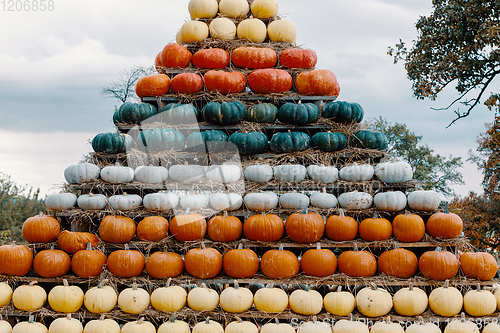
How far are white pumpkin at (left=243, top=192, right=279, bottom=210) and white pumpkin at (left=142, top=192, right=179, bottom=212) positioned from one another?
0.88 m

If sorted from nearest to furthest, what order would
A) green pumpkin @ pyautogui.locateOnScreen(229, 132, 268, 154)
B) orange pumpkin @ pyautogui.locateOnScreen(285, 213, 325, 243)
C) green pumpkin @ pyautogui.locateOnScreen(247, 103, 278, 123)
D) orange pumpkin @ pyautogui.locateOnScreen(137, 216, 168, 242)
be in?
orange pumpkin @ pyautogui.locateOnScreen(285, 213, 325, 243) → orange pumpkin @ pyautogui.locateOnScreen(137, 216, 168, 242) → green pumpkin @ pyautogui.locateOnScreen(229, 132, 268, 154) → green pumpkin @ pyautogui.locateOnScreen(247, 103, 278, 123)

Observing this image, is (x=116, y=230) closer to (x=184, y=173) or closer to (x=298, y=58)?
(x=184, y=173)

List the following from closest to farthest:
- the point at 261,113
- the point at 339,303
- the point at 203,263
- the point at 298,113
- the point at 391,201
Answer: the point at 339,303
the point at 203,263
the point at 391,201
the point at 298,113
the point at 261,113

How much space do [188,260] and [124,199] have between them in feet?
3.51

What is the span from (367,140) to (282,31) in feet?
8.14

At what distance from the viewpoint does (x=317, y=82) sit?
267 inches

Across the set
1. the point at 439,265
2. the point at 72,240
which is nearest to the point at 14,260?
the point at 72,240

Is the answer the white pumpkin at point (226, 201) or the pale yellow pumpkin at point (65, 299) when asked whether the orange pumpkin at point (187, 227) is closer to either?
the white pumpkin at point (226, 201)

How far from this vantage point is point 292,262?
5.10 metres

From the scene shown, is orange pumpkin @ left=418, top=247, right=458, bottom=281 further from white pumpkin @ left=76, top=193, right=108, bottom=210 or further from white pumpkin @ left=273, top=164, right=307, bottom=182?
white pumpkin @ left=76, top=193, right=108, bottom=210

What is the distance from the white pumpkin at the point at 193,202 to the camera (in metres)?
5.46

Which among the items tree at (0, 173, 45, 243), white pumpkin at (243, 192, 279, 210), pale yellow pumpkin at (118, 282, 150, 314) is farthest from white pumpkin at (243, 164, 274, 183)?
tree at (0, 173, 45, 243)

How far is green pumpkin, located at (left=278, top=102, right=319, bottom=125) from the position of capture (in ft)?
21.0

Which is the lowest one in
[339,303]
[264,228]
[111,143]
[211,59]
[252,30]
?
[339,303]
